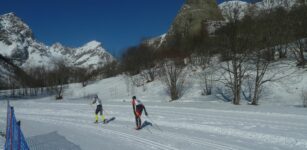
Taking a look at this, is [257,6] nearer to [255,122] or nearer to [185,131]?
[255,122]

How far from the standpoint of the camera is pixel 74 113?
21828 millimetres

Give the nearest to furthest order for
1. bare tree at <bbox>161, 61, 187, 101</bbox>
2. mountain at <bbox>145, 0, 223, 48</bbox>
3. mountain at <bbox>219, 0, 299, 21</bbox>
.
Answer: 1. mountain at <bbox>219, 0, 299, 21</bbox>
2. bare tree at <bbox>161, 61, 187, 101</bbox>
3. mountain at <bbox>145, 0, 223, 48</bbox>

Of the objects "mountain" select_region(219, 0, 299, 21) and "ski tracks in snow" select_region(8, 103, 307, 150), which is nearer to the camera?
"ski tracks in snow" select_region(8, 103, 307, 150)

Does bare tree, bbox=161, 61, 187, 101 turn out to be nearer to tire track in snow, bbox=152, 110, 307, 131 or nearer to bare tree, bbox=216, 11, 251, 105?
bare tree, bbox=216, 11, 251, 105

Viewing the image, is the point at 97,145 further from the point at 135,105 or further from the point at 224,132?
the point at 224,132

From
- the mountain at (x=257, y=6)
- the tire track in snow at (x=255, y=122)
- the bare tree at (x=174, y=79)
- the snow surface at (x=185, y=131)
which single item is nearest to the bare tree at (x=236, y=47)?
the mountain at (x=257, y=6)

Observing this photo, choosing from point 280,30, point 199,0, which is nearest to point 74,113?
point 280,30

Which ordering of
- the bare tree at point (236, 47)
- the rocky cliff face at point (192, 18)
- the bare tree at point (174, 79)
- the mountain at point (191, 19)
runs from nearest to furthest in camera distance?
the bare tree at point (236, 47)
the bare tree at point (174, 79)
the mountain at point (191, 19)
the rocky cliff face at point (192, 18)

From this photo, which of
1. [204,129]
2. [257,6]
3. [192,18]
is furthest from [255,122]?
[192,18]

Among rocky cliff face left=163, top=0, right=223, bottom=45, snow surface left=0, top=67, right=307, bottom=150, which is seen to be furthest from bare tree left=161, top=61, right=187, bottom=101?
rocky cliff face left=163, top=0, right=223, bottom=45

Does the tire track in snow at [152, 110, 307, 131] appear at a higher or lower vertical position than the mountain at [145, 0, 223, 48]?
lower

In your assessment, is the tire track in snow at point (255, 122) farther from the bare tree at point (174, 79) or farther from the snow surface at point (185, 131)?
the bare tree at point (174, 79)

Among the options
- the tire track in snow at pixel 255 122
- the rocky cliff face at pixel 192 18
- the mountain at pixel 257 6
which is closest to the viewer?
the tire track in snow at pixel 255 122

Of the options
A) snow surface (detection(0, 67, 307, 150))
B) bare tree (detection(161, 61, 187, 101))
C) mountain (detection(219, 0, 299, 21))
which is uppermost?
mountain (detection(219, 0, 299, 21))
